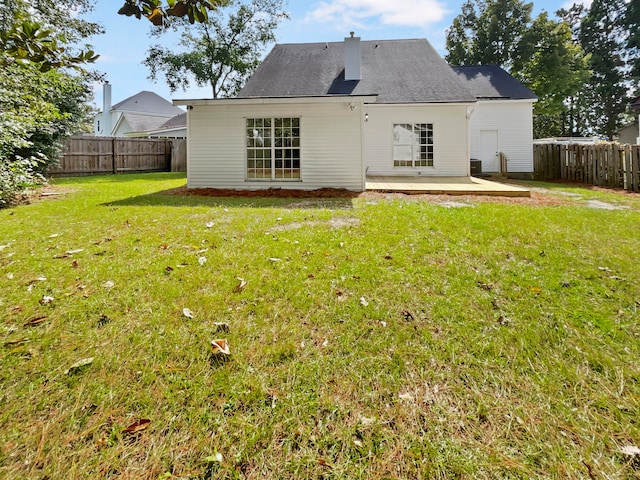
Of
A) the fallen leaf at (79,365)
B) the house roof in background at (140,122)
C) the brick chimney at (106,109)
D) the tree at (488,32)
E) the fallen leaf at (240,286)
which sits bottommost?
the fallen leaf at (79,365)

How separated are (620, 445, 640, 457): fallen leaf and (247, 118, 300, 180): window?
10159mm

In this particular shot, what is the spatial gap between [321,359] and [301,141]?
9.34 metres

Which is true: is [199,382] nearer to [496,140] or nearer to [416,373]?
[416,373]

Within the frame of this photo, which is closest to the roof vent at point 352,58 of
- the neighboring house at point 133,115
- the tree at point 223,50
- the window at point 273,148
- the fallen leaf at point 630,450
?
the window at point 273,148

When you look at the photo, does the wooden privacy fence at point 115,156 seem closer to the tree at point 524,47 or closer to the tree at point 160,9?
the tree at point 160,9

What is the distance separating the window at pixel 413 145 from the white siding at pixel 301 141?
4989mm

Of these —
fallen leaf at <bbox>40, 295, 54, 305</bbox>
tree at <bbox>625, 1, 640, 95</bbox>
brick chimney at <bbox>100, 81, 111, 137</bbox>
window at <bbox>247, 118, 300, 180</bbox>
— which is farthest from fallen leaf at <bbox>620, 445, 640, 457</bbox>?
tree at <bbox>625, 1, 640, 95</bbox>

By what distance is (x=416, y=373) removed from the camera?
2.33 meters

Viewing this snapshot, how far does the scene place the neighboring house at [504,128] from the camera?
1875cm

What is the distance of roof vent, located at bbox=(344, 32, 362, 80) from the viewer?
51.2 feet

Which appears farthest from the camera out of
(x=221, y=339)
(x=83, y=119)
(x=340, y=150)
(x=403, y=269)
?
(x=83, y=119)

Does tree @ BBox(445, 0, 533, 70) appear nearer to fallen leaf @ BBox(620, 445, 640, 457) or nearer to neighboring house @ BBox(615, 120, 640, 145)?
neighboring house @ BBox(615, 120, 640, 145)

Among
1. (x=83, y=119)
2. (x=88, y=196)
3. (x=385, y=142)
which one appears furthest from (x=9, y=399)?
(x=83, y=119)

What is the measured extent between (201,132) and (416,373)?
425 inches
